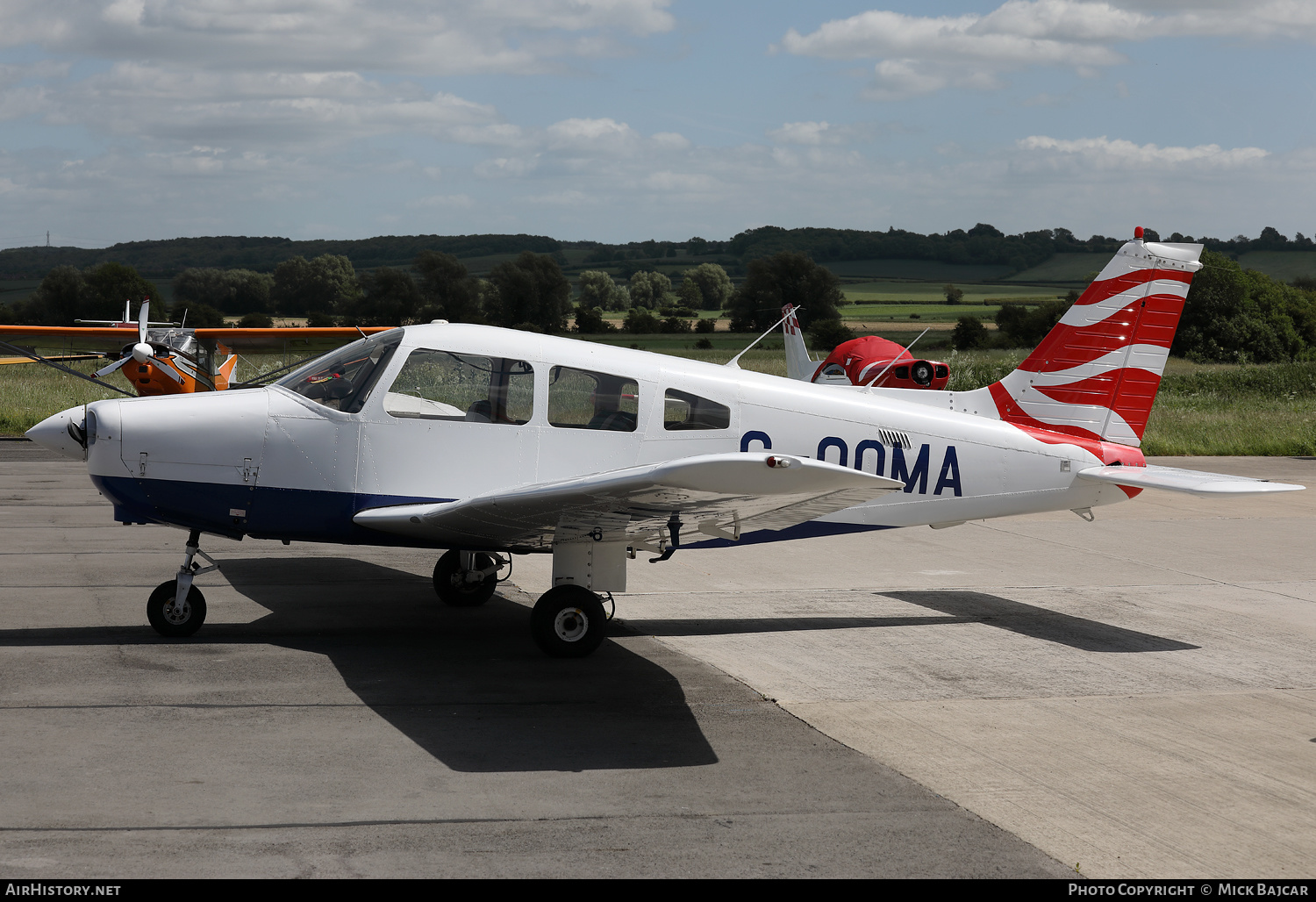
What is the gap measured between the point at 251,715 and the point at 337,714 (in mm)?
443

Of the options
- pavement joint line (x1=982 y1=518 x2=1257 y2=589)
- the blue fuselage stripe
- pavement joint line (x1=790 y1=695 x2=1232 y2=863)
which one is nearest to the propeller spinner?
the blue fuselage stripe

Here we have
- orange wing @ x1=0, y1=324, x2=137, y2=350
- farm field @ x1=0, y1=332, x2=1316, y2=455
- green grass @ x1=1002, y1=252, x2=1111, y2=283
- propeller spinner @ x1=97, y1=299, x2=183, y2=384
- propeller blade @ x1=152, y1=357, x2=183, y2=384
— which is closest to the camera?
propeller spinner @ x1=97, y1=299, x2=183, y2=384

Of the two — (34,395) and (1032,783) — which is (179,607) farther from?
(34,395)

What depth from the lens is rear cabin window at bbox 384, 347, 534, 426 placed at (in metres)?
7.48

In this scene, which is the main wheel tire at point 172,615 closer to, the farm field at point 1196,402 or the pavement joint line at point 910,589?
the pavement joint line at point 910,589

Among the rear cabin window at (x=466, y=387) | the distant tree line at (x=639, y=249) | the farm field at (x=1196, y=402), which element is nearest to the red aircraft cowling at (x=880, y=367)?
the farm field at (x=1196, y=402)

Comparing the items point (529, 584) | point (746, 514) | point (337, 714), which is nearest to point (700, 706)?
point (746, 514)

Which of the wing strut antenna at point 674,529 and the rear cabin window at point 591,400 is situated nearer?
the wing strut antenna at point 674,529

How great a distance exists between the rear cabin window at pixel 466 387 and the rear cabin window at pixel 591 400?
0.17 meters

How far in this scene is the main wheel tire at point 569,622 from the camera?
7.28 m

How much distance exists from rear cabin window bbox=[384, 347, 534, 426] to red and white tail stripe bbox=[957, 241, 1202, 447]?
383cm

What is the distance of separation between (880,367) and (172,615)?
2203cm

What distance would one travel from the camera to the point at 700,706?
6.47 meters

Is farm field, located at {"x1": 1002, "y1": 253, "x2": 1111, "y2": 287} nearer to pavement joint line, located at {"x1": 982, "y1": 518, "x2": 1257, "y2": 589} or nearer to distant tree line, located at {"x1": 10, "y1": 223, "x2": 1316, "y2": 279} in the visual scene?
distant tree line, located at {"x1": 10, "y1": 223, "x2": 1316, "y2": 279}
